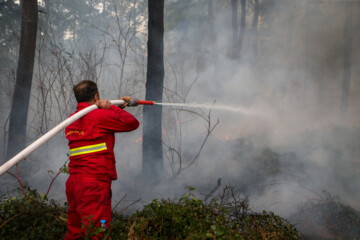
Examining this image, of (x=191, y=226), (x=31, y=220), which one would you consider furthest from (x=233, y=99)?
(x=31, y=220)

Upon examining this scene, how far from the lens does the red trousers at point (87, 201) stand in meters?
2.24

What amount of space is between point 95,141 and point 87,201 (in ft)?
1.86

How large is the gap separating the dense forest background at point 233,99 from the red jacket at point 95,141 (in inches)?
94.1

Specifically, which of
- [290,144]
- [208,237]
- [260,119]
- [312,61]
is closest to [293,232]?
[208,237]

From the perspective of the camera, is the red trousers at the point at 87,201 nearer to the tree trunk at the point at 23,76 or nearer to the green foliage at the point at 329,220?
the green foliage at the point at 329,220

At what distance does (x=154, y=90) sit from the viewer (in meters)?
5.25

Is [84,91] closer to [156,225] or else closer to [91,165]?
[91,165]

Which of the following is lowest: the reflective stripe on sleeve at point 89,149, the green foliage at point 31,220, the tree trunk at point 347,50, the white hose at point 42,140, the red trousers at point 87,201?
the green foliage at point 31,220

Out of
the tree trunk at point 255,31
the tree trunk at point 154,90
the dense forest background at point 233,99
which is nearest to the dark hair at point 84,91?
the dense forest background at point 233,99

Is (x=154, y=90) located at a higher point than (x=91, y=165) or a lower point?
higher

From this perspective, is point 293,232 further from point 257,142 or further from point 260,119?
point 260,119

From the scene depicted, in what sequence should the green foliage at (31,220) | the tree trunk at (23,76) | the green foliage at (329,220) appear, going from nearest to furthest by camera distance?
the green foliage at (31,220), the green foliage at (329,220), the tree trunk at (23,76)

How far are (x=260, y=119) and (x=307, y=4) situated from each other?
284 inches

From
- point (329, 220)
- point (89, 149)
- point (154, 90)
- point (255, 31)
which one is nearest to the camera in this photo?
point (89, 149)
